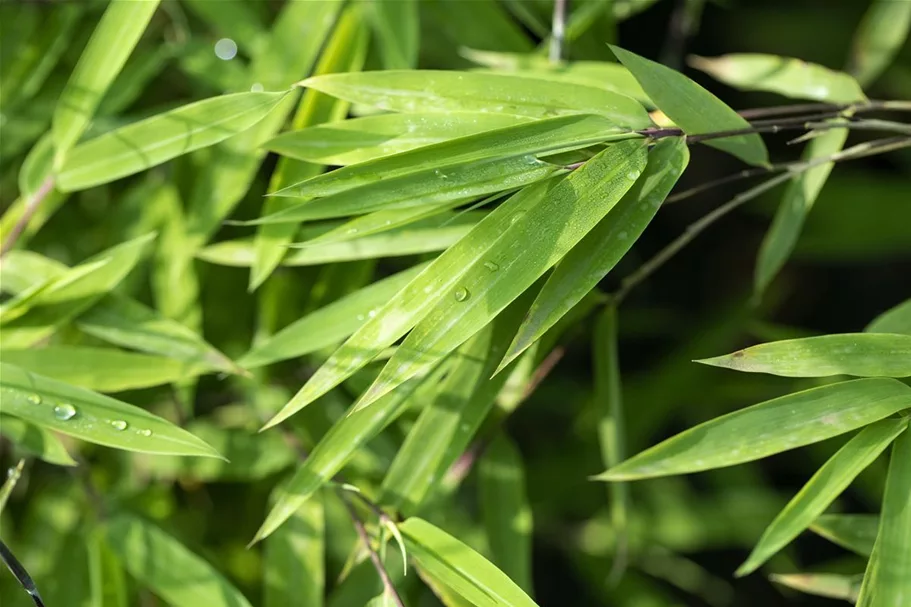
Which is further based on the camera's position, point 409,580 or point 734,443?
point 409,580

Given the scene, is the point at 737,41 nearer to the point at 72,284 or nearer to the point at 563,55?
the point at 563,55

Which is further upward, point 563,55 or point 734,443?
point 563,55

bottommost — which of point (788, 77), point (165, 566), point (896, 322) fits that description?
point (165, 566)

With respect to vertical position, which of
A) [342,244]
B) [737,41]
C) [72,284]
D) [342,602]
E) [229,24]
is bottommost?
[342,602]

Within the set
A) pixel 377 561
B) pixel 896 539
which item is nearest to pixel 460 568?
pixel 377 561

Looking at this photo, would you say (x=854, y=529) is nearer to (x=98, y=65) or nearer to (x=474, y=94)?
(x=474, y=94)

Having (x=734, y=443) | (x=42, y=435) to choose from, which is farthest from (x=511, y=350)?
(x=42, y=435)

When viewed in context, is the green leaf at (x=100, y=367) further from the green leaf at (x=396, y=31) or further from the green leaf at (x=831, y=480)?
the green leaf at (x=831, y=480)
